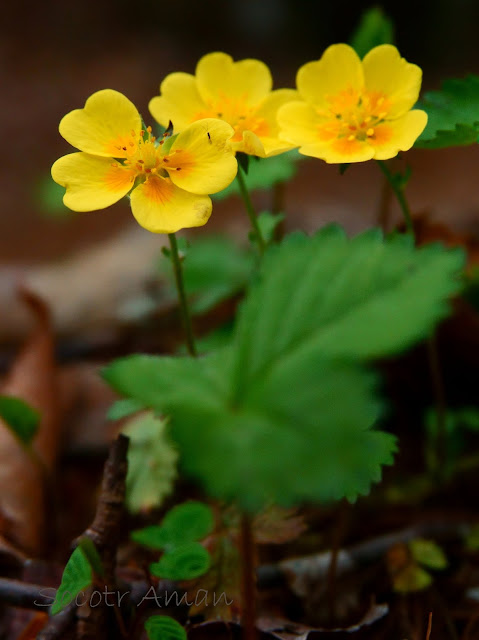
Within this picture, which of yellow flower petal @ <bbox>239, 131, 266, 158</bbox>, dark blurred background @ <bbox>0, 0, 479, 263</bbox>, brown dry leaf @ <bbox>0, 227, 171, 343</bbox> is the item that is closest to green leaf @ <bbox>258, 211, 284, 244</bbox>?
yellow flower petal @ <bbox>239, 131, 266, 158</bbox>

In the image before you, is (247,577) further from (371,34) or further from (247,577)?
(371,34)

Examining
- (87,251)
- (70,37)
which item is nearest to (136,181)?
(87,251)

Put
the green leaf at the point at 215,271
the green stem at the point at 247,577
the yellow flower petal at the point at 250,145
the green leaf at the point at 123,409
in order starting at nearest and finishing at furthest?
1. the green stem at the point at 247,577
2. the yellow flower petal at the point at 250,145
3. the green leaf at the point at 123,409
4. the green leaf at the point at 215,271

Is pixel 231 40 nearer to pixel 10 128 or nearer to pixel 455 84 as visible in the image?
pixel 10 128

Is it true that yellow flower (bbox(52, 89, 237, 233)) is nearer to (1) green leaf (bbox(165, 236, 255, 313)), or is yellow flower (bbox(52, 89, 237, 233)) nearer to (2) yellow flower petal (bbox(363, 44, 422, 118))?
(2) yellow flower petal (bbox(363, 44, 422, 118))

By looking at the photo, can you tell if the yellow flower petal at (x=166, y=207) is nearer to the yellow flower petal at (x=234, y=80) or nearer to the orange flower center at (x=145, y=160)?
the orange flower center at (x=145, y=160)

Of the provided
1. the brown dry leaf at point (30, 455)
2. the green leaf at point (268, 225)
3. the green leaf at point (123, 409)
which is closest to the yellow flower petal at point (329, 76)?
the green leaf at point (268, 225)
